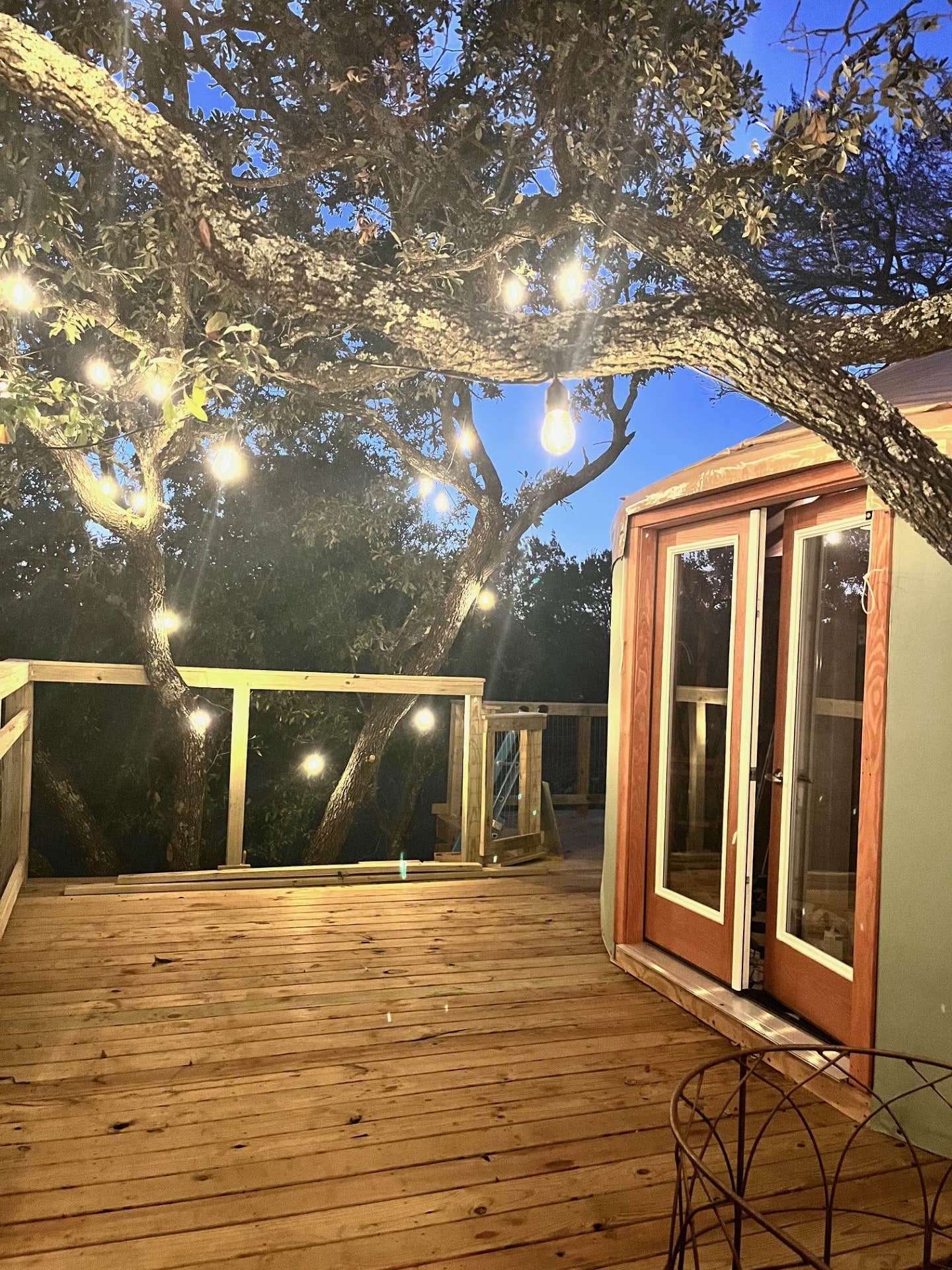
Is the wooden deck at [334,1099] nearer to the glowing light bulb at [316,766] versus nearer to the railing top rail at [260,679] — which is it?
the railing top rail at [260,679]

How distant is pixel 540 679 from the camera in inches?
501

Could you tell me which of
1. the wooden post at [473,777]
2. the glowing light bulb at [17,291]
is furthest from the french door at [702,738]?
the glowing light bulb at [17,291]

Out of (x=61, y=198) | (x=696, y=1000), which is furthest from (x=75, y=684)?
(x=696, y=1000)

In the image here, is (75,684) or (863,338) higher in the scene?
(863,338)

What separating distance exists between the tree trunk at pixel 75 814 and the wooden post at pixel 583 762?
458 cm

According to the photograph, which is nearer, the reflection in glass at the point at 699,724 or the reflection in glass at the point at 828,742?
the reflection in glass at the point at 828,742

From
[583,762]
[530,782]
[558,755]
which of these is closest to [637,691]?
[530,782]

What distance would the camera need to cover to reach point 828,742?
306 cm

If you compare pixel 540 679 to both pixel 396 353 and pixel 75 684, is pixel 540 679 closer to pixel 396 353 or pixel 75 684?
pixel 75 684

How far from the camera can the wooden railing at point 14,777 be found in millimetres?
3887

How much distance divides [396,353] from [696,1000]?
8.38 feet

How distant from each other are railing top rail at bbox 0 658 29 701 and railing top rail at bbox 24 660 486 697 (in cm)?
15

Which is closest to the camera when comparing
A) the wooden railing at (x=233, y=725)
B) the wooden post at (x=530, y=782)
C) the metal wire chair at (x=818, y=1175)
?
the metal wire chair at (x=818, y=1175)

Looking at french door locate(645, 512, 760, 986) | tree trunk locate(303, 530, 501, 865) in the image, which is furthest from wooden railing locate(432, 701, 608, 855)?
french door locate(645, 512, 760, 986)
